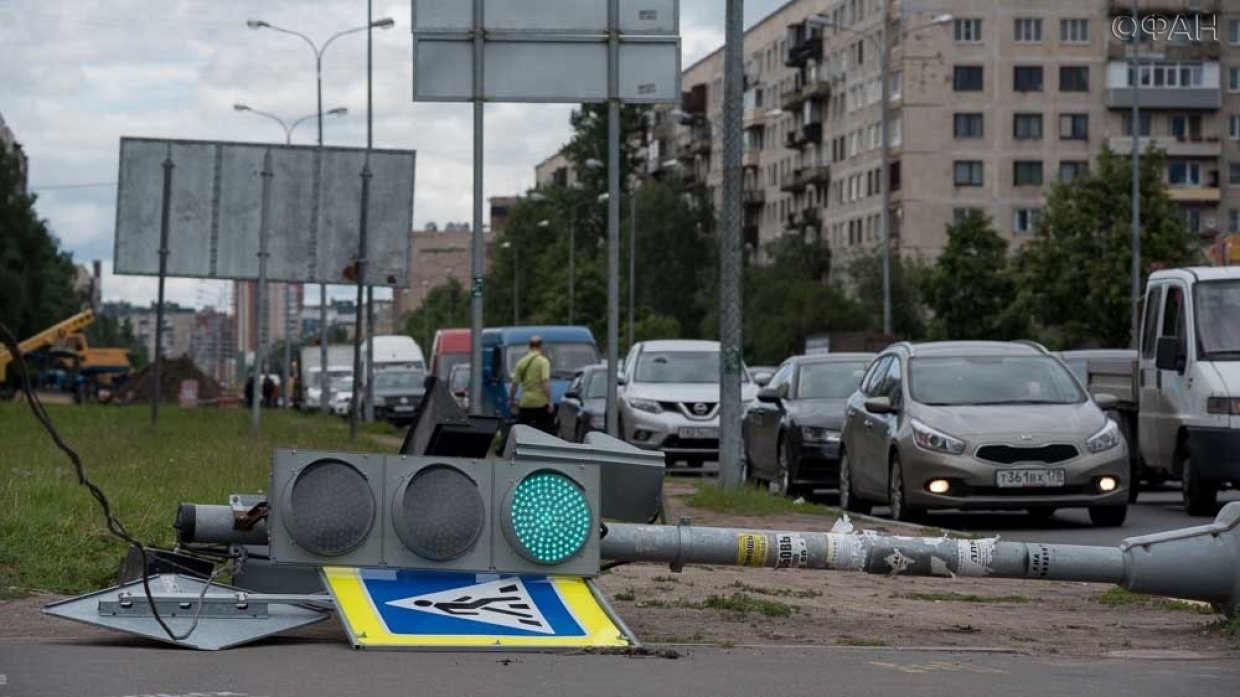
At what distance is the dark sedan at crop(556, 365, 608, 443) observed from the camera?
32625 mm

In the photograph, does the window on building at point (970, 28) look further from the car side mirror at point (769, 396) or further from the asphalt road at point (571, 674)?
the asphalt road at point (571, 674)

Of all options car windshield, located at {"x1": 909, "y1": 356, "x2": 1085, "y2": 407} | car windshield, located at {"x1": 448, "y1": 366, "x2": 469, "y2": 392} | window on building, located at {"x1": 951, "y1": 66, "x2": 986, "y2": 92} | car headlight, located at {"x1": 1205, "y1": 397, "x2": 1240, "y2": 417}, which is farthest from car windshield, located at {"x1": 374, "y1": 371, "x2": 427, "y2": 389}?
car headlight, located at {"x1": 1205, "y1": 397, "x2": 1240, "y2": 417}

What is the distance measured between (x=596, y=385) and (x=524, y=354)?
41.2ft

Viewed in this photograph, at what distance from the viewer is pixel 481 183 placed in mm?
20562

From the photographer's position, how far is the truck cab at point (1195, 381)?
65.6 feet

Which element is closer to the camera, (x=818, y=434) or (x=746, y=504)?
(x=746, y=504)

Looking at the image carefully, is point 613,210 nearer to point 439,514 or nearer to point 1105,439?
point 1105,439

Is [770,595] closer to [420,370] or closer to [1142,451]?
[1142,451]

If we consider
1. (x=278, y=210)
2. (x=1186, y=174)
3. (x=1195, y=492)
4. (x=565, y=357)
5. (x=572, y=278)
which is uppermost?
(x=1186, y=174)

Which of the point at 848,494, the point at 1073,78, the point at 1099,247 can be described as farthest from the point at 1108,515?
the point at 1073,78

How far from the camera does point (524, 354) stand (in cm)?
4631

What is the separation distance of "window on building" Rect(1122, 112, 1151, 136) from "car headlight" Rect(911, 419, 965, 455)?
9455 centimetres

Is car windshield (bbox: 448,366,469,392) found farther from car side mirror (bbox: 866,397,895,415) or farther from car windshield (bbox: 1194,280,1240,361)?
car windshield (bbox: 1194,280,1240,361)

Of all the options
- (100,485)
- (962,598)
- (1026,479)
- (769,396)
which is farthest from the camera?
(769,396)
